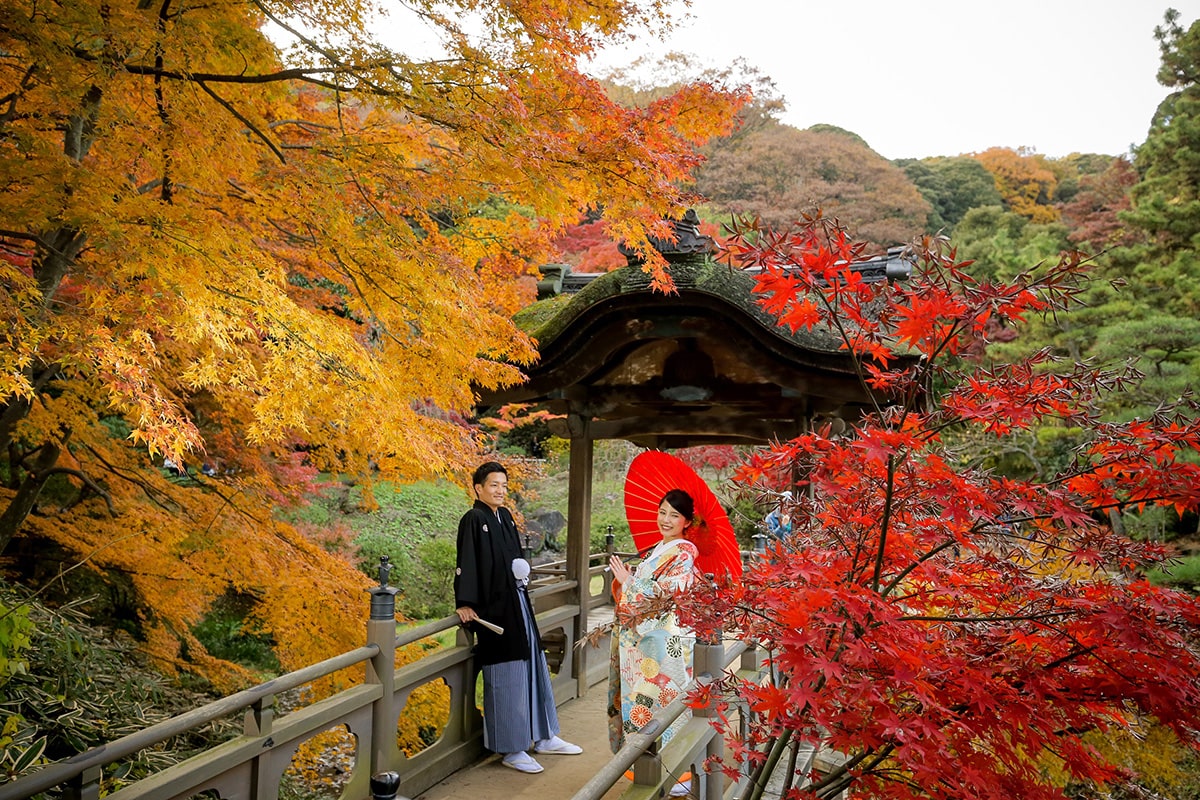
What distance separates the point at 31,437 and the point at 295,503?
319 cm

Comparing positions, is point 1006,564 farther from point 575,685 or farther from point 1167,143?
point 1167,143

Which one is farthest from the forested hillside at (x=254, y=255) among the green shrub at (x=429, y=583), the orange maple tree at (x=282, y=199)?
the green shrub at (x=429, y=583)

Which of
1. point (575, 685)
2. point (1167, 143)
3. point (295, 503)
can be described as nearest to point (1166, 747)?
point (575, 685)

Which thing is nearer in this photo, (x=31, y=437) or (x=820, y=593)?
(x=820, y=593)

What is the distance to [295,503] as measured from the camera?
8188 millimetres

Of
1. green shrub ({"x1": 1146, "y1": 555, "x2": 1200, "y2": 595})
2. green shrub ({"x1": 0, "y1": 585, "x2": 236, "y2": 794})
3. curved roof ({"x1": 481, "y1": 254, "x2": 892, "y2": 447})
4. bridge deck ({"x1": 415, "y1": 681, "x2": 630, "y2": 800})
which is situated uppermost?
curved roof ({"x1": 481, "y1": 254, "x2": 892, "y2": 447})

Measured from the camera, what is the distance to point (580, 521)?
637 centimetres

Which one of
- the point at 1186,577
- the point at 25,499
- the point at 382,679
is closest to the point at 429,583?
the point at 25,499

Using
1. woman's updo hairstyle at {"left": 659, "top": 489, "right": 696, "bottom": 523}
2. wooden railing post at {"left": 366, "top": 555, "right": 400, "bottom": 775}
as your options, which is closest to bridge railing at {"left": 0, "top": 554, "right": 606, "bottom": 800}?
wooden railing post at {"left": 366, "top": 555, "right": 400, "bottom": 775}

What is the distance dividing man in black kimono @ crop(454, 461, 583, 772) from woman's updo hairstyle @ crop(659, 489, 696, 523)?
101cm

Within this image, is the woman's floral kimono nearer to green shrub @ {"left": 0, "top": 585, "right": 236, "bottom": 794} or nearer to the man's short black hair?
the man's short black hair

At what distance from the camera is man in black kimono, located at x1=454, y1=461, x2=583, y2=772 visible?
15.1ft

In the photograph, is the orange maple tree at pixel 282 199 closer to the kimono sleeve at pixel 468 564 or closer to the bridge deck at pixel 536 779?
the kimono sleeve at pixel 468 564

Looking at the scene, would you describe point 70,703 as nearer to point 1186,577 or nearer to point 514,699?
point 514,699
